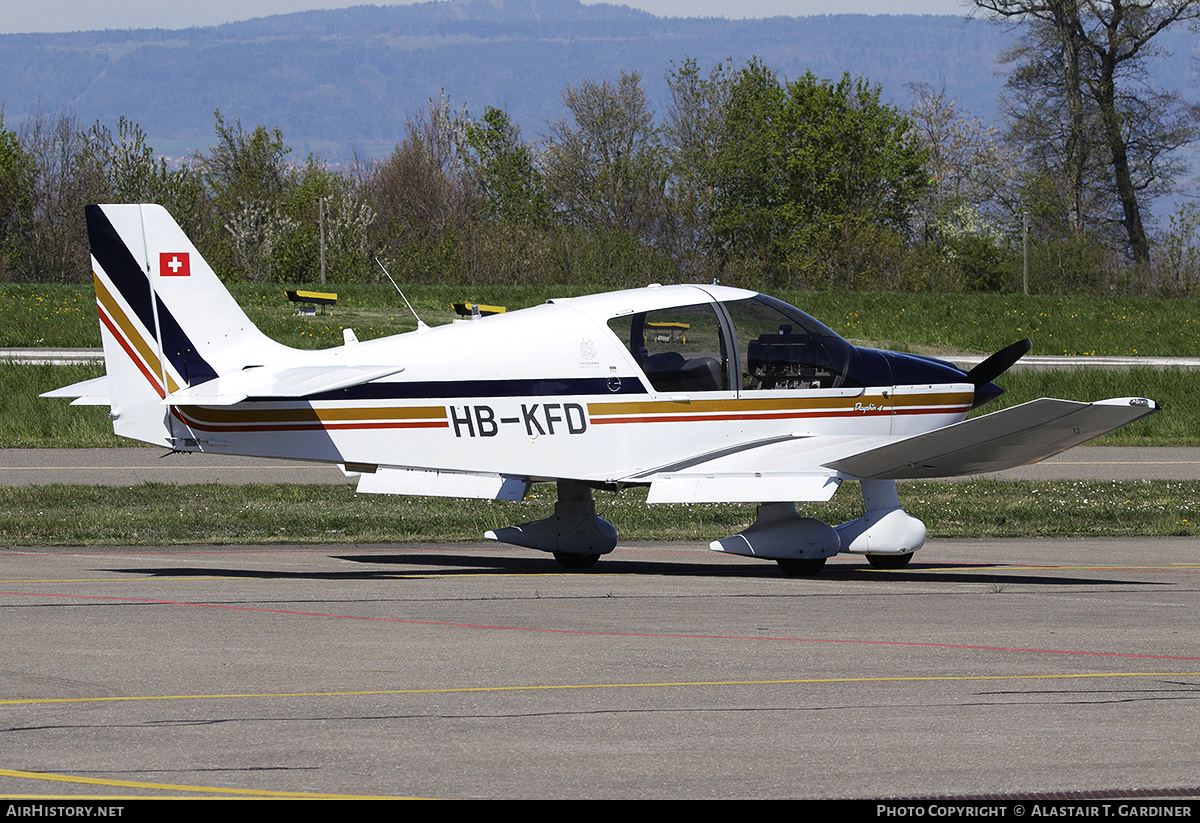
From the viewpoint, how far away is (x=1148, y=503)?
57.9ft

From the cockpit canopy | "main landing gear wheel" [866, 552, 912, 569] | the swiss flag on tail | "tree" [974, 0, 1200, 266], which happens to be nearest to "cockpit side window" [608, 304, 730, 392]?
the cockpit canopy

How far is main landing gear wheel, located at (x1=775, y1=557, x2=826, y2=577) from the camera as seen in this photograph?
11.9m

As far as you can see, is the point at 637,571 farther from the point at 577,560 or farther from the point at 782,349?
the point at 782,349

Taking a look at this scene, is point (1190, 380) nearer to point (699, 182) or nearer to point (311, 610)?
point (311, 610)

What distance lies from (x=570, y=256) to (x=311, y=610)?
51.2 metres

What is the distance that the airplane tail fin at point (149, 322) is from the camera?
11320mm

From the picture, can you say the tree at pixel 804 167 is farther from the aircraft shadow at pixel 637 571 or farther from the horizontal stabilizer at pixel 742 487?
the horizontal stabilizer at pixel 742 487

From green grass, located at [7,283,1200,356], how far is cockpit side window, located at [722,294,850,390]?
2799 cm

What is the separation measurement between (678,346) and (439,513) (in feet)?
20.8

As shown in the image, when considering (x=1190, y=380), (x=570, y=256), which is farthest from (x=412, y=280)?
(x=1190, y=380)

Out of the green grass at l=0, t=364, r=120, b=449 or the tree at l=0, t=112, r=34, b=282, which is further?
the tree at l=0, t=112, r=34, b=282

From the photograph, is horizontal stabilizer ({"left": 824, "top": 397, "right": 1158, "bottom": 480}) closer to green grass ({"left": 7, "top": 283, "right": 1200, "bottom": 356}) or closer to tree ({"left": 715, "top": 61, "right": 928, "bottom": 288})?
green grass ({"left": 7, "top": 283, "right": 1200, "bottom": 356})

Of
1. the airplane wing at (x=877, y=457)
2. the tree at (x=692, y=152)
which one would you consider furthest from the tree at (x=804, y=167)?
the airplane wing at (x=877, y=457)

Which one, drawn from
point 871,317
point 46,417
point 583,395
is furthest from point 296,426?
point 871,317
